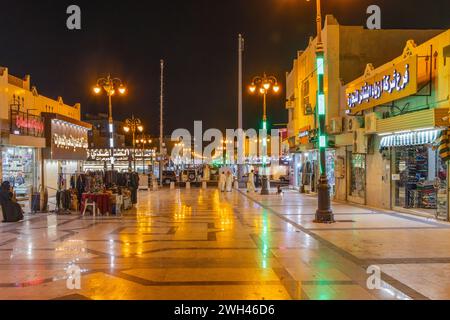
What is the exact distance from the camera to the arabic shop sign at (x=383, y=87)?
1736 centimetres

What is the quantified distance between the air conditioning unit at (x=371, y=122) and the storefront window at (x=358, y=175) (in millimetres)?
2567

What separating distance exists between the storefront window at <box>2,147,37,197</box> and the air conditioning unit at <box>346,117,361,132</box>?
1779cm

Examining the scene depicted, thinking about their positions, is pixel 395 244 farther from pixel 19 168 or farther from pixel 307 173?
pixel 19 168

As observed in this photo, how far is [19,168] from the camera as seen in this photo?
2958 cm

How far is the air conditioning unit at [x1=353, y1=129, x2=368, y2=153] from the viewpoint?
2320 cm

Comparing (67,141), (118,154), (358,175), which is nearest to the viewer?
(358,175)

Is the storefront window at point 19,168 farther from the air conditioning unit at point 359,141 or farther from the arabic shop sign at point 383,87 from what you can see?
the arabic shop sign at point 383,87

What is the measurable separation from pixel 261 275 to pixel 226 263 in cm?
139

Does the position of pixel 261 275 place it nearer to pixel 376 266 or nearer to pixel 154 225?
pixel 376 266

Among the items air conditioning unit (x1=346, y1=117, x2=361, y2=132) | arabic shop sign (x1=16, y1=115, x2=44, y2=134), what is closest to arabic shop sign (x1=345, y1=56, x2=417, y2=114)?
air conditioning unit (x1=346, y1=117, x2=361, y2=132)

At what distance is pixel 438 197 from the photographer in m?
17.1

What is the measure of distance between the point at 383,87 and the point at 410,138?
2394mm

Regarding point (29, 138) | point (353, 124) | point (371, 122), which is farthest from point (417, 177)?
point (29, 138)
